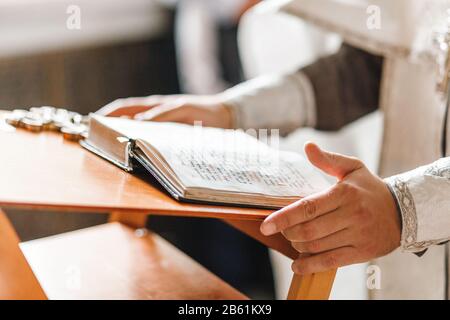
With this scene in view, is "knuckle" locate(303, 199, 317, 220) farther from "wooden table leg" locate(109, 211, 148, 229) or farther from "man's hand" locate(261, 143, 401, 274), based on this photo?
"wooden table leg" locate(109, 211, 148, 229)

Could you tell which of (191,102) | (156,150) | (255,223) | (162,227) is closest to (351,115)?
(191,102)

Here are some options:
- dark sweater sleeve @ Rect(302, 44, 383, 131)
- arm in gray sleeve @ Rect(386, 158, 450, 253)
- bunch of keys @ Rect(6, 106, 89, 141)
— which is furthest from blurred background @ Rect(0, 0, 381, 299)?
arm in gray sleeve @ Rect(386, 158, 450, 253)

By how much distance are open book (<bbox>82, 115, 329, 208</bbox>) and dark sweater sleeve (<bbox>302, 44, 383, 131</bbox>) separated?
1.11ft

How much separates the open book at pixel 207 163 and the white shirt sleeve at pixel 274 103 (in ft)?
0.65

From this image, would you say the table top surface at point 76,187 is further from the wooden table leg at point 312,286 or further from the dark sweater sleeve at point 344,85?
the dark sweater sleeve at point 344,85

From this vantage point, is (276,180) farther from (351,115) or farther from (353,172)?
(351,115)

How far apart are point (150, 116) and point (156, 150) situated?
0.87 ft

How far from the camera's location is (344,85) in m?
1.23

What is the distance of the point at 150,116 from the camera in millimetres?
999

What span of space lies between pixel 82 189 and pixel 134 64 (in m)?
1.85

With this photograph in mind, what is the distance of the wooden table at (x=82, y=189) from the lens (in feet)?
2.05

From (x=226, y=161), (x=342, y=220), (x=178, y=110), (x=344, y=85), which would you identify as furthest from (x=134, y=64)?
(x=342, y=220)

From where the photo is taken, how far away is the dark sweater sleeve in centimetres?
121

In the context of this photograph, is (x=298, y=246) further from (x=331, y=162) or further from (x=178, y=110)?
(x=178, y=110)
